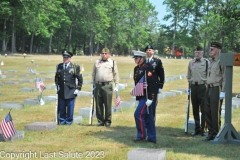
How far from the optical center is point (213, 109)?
7922 millimetres

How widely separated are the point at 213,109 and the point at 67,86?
3802mm

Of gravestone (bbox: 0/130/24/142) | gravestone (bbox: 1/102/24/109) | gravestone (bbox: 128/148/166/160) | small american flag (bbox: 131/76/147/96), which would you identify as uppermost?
small american flag (bbox: 131/76/147/96)

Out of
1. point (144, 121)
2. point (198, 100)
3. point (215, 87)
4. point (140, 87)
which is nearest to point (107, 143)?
point (144, 121)

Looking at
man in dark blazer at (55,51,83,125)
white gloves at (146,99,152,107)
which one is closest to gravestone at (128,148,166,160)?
white gloves at (146,99,152,107)

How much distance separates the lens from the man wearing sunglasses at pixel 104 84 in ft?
31.3

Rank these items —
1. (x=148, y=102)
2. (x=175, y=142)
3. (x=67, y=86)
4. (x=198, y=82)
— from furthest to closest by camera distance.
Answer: (x=67, y=86)
(x=198, y=82)
(x=175, y=142)
(x=148, y=102)

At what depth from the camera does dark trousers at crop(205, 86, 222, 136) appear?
25.9 feet

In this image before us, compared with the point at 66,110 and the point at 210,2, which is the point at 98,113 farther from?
the point at 210,2

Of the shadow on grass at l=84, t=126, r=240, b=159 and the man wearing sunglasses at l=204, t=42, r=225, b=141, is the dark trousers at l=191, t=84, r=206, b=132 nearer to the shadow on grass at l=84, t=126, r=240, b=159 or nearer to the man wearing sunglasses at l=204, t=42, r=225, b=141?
the shadow on grass at l=84, t=126, r=240, b=159

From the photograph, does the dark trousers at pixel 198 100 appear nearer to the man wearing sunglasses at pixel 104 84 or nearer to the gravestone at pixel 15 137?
the man wearing sunglasses at pixel 104 84

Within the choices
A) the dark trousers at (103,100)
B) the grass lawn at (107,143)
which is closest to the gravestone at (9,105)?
the grass lawn at (107,143)

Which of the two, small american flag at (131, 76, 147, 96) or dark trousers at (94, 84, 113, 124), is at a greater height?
small american flag at (131, 76, 147, 96)

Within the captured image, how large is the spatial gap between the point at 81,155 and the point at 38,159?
29.0 inches

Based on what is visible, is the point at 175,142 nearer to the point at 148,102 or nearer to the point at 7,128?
the point at 148,102
